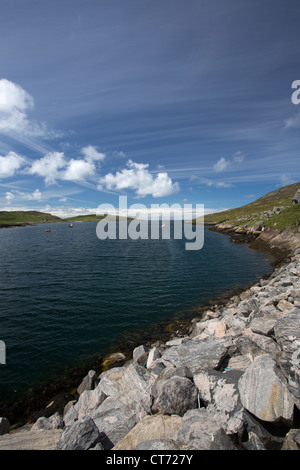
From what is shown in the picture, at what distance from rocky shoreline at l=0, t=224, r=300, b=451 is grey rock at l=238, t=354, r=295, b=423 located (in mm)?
24

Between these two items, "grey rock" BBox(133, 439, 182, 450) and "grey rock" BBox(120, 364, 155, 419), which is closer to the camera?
"grey rock" BBox(133, 439, 182, 450)

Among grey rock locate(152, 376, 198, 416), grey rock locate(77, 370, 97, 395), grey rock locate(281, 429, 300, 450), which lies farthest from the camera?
grey rock locate(77, 370, 97, 395)

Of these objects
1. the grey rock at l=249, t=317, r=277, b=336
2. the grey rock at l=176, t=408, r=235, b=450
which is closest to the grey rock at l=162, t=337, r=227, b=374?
the grey rock at l=249, t=317, r=277, b=336

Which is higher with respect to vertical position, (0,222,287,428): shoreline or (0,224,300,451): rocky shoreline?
(0,224,300,451): rocky shoreline

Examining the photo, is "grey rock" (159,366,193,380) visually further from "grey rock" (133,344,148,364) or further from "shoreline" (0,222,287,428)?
"shoreline" (0,222,287,428)

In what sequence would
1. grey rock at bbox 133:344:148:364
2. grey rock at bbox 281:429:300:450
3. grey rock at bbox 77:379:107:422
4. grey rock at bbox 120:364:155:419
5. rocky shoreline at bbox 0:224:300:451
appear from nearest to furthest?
1. grey rock at bbox 281:429:300:450
2. rocky shoreline at bbox 0:224:300:451
3. grey rock at bbox 120:364:155:419
4. grey rock at bbox 77:379:107:422
5. grey rock at bbox 133:344:148:364

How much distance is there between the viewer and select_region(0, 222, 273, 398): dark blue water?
1518 centimetres

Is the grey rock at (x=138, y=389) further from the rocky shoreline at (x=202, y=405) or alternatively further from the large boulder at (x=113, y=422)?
the large boulder at (x=113, y=422)

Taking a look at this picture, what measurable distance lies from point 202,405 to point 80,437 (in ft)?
12.5

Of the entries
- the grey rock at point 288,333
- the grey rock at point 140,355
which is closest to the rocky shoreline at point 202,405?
the grey rock at point 288,333

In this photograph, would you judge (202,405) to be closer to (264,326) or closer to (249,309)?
(264,326)

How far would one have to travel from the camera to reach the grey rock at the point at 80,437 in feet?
18.6
